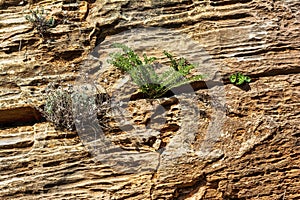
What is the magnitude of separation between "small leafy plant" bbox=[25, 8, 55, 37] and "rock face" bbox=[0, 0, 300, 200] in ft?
0.20

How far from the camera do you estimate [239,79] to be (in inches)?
202

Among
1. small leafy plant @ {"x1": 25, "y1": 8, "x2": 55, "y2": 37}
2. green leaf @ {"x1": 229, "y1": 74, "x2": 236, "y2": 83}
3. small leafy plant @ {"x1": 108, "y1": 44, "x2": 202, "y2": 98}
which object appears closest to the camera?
small leafy plant @ {"x1": 108, "y1": 44, "x2": 202, "y2": 98}

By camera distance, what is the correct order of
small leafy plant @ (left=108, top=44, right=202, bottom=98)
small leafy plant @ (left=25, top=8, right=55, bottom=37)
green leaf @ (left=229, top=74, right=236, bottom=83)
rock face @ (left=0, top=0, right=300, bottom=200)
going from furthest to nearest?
small leafy plant @ (left=25, top=8, right=55, bottom=37)
green leaf @ (left=229, top=74, right=236, bottom=83)
small leafy plant @ (left=108, top=44, right=202, bottom=98)
rock face @ (left=0, top=0, right=300, bottom=200)

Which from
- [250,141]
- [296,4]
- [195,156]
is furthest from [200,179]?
[296,4]

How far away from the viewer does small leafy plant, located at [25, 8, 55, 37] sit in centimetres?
538

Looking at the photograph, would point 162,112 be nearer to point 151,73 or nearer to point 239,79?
point 151,73

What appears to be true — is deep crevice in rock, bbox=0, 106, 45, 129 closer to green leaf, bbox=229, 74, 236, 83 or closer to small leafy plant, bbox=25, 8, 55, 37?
small leafy plant, bbox=25, 8, 55, 37

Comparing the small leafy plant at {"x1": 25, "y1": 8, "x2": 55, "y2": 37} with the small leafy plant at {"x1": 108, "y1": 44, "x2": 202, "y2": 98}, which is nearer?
the small leafy plant at {"x1": 108, "y1": 44, "x2": 202, "y2": 98}

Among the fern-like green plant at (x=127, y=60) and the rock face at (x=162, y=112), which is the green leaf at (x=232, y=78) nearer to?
the rock face at (x=162, y=112)

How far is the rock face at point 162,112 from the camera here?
15.5 ft

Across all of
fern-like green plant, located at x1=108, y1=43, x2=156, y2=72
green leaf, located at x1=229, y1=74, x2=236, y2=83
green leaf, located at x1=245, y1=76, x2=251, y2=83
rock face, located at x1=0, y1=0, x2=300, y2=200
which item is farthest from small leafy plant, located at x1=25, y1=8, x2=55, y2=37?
green leaf, located at x1=245, y1=76, x2=251, y2=83

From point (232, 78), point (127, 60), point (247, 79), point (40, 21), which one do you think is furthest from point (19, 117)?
point (247, 79)

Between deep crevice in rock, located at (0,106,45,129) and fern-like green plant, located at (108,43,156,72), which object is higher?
fern-like green plant, located at (108,43,156,72)

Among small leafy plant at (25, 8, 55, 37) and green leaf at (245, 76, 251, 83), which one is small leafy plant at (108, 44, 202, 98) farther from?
small leafy plant at (25, 8, 55, 37)
